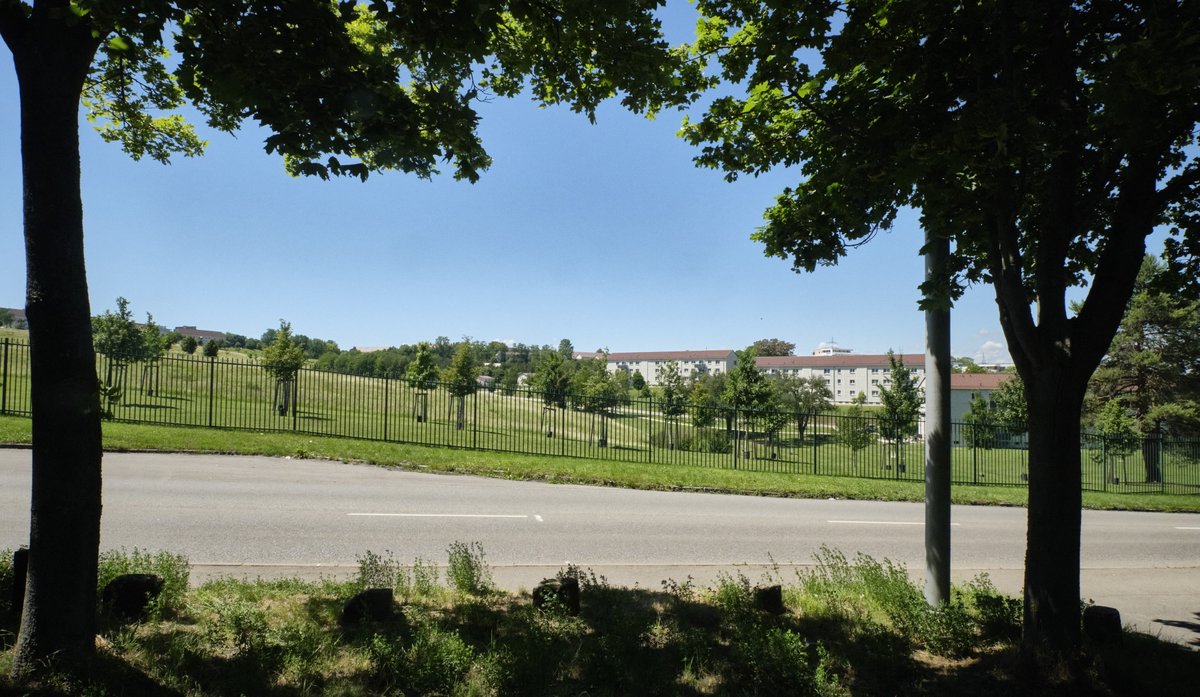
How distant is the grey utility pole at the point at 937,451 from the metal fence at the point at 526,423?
12228 millimetres

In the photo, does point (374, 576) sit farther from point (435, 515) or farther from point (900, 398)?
point (900, 398)

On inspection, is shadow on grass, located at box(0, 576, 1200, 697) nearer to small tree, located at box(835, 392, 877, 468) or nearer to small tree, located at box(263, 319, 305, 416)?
small tree, located at box(263, 319, 305, 416)

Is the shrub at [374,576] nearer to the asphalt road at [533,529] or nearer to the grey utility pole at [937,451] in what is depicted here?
the asphalt road at [533,529]

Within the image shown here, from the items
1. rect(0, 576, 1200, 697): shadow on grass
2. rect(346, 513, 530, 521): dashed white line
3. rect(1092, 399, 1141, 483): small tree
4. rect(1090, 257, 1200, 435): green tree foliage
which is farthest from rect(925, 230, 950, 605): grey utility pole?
rect(1090, 257, 1200, 435): green tree foliage

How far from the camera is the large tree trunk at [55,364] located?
315 cm

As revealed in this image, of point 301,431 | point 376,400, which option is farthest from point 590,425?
point 301,431

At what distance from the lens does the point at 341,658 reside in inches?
146

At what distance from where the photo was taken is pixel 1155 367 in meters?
28.4

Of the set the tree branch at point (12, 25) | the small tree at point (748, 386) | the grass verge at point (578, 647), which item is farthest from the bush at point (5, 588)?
the small tree at point (748, 386)

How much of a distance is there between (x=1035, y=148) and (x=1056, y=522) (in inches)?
101

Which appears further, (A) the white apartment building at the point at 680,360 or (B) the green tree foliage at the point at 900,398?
(A) the white apartment building at the point at 680,360

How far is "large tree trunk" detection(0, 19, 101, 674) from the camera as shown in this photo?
124 inches

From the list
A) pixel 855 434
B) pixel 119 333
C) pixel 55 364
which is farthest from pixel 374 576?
pixel 119 333

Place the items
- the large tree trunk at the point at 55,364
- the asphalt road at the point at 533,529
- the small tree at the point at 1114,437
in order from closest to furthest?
1. the large tree trunk at the point at 55,364
2. the asphalt road at the point at 533,529
3. the small tree at the point at 1114,437
